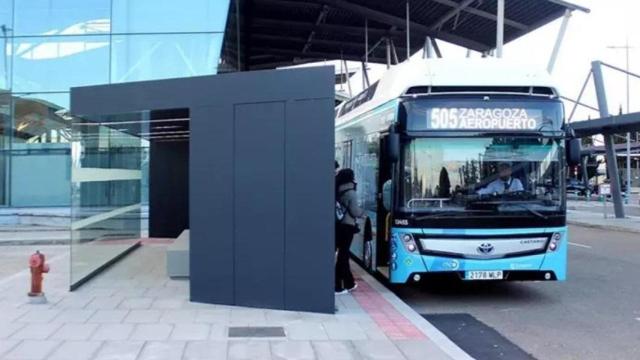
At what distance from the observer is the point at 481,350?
22.4 feet

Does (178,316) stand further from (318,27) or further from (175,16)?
(318,27)

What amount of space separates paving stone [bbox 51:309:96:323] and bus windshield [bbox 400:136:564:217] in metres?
4.10

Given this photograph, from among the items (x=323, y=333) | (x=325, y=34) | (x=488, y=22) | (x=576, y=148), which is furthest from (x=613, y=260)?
(x=325, y=34)

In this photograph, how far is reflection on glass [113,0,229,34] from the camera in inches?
822

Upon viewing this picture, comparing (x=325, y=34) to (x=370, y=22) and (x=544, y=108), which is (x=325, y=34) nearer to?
(x=370, y=22)

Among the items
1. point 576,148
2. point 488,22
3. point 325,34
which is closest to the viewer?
point 576,148

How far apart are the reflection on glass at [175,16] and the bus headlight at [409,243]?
14.0m

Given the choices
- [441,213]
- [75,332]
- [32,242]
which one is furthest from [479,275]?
[32,242]

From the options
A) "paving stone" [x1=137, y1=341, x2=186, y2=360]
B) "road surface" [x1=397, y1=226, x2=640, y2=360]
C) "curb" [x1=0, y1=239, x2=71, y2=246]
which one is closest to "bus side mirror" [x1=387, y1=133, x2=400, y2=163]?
"road surface" [x1=397, y1=226, x2=640, y2=360]

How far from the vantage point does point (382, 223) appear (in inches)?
395

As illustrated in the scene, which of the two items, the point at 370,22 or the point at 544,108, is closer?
the point at 544,108

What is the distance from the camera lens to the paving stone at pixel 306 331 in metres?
6.67

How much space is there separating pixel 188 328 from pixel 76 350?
3.95 ft

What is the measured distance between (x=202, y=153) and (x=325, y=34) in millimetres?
29243
